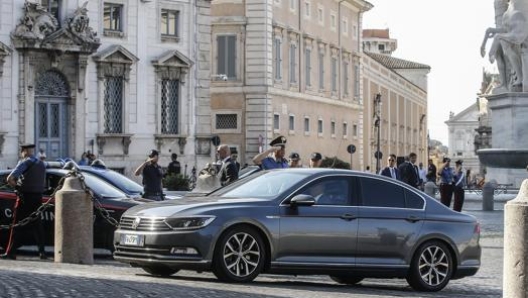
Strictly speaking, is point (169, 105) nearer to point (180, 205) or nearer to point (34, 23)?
point (34, 23)

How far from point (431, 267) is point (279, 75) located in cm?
5750

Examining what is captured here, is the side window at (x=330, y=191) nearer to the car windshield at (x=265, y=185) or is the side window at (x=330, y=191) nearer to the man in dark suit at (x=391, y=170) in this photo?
the car windshield at (x=265, y=185)

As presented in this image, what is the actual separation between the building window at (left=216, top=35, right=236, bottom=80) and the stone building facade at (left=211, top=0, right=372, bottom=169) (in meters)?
0.05

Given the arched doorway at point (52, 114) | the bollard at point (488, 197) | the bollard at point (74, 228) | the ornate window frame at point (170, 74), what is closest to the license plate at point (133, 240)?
the bollard at point (74, 228)

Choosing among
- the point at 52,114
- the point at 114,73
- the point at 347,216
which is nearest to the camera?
the point at 347,216

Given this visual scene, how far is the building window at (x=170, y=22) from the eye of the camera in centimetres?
5819

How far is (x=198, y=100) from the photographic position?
59.6 m

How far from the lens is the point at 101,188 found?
950 inches

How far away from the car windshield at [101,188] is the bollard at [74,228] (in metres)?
2.86

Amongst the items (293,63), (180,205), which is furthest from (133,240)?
(293,63)

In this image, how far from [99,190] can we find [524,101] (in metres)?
19.5

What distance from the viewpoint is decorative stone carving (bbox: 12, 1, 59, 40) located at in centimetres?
5122

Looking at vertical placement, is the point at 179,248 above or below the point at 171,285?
above

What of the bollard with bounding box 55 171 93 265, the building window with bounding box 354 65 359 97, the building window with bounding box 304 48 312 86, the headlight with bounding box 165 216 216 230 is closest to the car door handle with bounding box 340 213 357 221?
the headlight with bounding box 165 216 216 230
